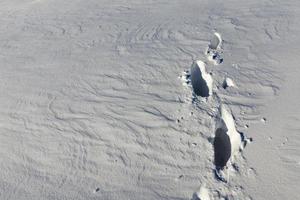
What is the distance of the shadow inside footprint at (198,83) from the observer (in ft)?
13.6

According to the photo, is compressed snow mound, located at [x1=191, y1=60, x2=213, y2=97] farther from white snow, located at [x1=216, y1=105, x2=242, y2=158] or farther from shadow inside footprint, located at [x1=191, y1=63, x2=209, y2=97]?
white snow, located at [x1=216, y1=105, x2=242, y2=158]

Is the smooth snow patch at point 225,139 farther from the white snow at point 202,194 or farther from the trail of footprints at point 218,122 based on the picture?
the white snow at point 202,194

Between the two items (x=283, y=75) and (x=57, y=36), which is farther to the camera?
(x=57, y=36)

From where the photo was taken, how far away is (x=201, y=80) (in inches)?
170

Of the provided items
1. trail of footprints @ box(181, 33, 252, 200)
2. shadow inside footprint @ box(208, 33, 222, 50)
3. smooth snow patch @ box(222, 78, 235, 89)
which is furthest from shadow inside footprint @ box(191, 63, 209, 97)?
shadow inside footprint @ box(208, 33, 222, 50)

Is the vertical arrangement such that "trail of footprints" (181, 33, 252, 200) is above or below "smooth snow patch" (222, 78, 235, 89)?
below

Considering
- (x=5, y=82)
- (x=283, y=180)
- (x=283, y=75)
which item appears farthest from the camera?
(x=5, y=82)

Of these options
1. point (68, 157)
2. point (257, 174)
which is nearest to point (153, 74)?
point (68, 157)

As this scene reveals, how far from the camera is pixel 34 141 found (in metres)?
3.92

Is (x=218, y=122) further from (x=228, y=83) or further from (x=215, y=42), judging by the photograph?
(x=215, y=42)

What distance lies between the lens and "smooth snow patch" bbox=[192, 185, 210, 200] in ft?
11.1

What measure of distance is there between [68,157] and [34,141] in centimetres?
43

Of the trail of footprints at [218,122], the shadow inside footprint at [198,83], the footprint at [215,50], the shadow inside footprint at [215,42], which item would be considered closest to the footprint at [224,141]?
the trail of footprints at [218,122]

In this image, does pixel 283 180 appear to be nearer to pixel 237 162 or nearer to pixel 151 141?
pixel 237 162
